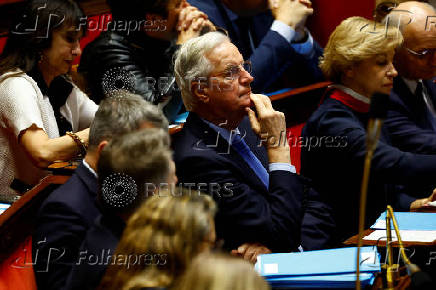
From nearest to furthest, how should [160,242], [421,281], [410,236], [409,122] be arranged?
1. [421,281]
2. [160,242]
3. [410,236]
4. [409,122]

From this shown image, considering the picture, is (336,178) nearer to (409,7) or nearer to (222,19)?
(409,7)

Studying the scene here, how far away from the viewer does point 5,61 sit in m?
2.27

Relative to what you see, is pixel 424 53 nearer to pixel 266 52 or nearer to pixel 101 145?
pixel 266 52

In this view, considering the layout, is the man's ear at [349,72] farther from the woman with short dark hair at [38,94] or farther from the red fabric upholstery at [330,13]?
the red fabric upholstery at [330,13]

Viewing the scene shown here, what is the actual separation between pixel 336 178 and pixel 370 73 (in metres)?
0.39

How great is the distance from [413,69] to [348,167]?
0.59 metres

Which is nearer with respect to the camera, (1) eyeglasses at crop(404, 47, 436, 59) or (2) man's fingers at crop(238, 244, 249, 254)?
(2) man's fingers at crop(238, 244, 249, 254)

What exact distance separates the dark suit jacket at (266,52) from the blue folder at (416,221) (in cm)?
90

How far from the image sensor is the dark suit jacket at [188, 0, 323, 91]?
2727 mm

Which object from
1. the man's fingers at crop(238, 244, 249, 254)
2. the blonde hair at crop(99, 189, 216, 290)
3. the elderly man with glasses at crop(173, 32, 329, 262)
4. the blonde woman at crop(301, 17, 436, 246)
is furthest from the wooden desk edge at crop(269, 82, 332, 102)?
the blonde hair at crop(99, 189, 216, 290)

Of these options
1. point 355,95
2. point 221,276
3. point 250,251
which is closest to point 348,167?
point 355,95

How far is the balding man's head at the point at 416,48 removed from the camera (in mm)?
2602

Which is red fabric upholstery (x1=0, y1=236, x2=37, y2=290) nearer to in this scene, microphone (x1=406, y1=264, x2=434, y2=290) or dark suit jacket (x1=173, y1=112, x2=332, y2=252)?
dark suit jacket (x1=173, y1=112, x2=332, y2=252)

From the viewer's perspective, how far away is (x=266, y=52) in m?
2.74
